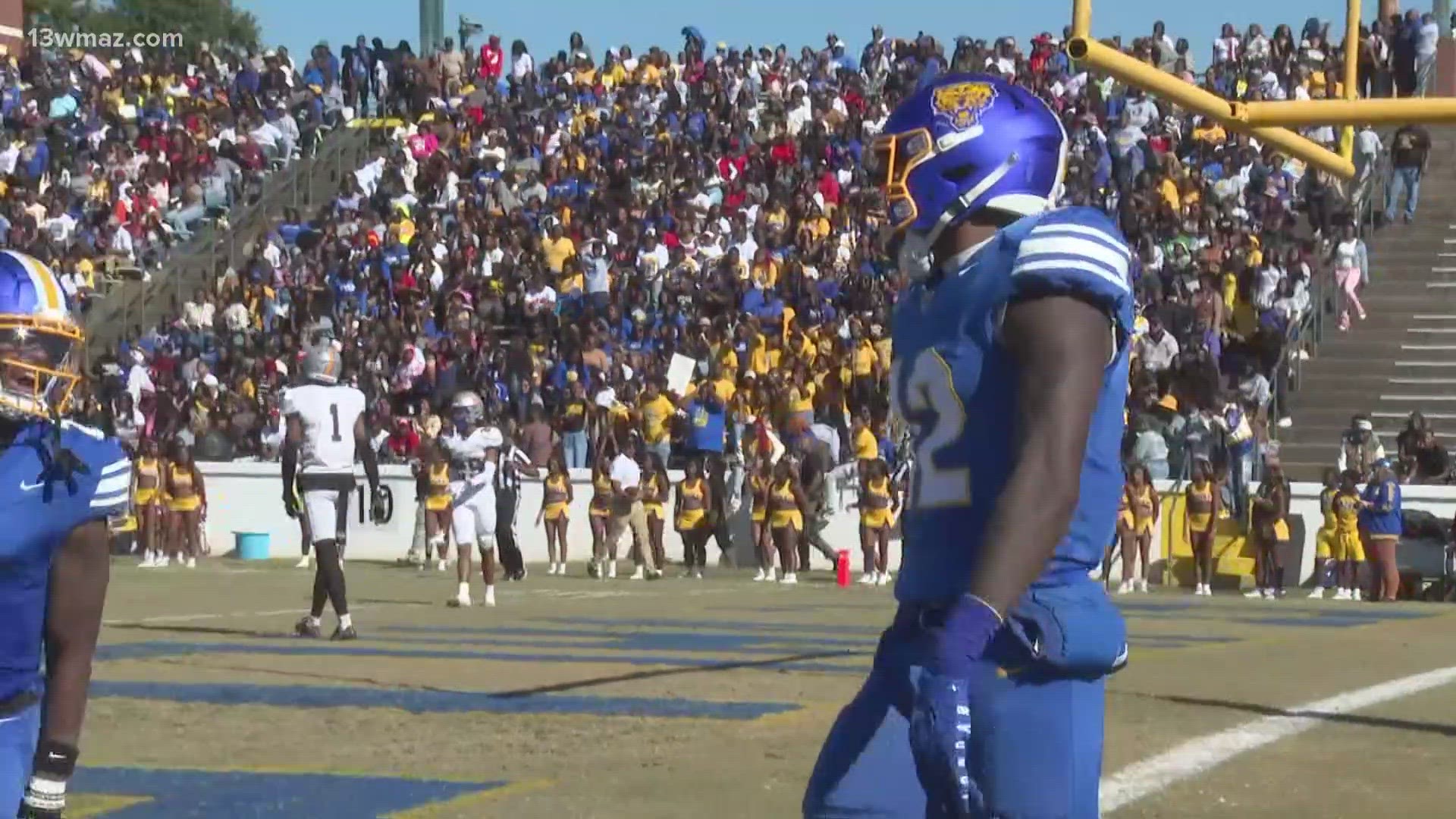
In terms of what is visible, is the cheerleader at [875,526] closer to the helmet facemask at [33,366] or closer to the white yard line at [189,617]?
the white yard line at [189,617]

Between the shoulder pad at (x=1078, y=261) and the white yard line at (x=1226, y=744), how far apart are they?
3816 mm

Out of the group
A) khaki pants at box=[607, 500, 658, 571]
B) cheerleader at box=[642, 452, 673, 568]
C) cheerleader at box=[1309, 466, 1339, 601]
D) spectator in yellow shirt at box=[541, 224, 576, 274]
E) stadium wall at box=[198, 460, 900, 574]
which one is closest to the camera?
cheerleader at box=[1309, 466, 1339, 601]

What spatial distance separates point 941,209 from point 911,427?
35 cm

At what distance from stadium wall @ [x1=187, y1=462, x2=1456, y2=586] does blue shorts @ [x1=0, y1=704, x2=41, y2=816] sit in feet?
60.0

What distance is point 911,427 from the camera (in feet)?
12.3

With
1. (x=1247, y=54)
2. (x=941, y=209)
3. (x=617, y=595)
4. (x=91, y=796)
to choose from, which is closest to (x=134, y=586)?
(x=617, y=595)

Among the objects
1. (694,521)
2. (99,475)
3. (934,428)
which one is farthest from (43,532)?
(694,521)

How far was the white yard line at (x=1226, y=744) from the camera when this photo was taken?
7.39m

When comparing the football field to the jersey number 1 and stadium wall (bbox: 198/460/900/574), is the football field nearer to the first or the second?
the jersey number 1

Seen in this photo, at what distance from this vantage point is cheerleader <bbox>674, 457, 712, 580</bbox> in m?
23.0

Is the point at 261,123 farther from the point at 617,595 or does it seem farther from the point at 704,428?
the point at 617,595

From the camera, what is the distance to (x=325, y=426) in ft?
44.3

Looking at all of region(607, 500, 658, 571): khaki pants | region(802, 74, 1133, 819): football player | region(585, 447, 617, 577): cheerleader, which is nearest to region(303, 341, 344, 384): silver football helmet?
region(585, 447, 617, 577): cheerleader

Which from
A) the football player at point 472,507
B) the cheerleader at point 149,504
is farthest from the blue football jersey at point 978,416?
the cheerleader at point 149,504
